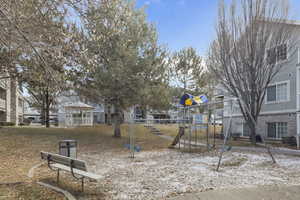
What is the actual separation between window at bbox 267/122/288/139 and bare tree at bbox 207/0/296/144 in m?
3.77

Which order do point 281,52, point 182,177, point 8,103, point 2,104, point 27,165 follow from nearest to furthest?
1. point 182,177
2. point 27,165
3. point 281,52
4. point 2,104
5. point 8,103

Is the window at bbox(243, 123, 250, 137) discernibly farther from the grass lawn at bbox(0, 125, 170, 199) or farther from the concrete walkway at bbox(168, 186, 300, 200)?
the concrete walkway at bbox(168, 186, 300, 200)

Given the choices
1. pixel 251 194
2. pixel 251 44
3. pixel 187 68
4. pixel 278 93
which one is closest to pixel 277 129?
pixel 278 93

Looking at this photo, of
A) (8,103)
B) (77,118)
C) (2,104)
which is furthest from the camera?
(8,103)

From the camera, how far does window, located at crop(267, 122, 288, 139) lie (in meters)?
16.7

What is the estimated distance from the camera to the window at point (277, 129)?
16703 mm

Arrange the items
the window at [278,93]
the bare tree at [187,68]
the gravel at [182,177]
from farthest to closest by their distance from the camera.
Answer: the bare tree at [187,68] < the window at [278,93] < the gravel at [182,177]

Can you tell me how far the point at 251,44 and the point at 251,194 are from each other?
425 inches

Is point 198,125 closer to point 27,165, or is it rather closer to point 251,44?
point 251,44

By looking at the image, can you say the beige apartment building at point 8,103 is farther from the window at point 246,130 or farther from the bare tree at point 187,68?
the window at point 246,130

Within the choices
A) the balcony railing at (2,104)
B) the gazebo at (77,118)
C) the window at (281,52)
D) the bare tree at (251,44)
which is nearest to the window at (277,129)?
the bare tree at (251,44)

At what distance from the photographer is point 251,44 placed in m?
13.6

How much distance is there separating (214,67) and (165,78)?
141 inches

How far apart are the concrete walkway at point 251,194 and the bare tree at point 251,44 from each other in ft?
26.8
